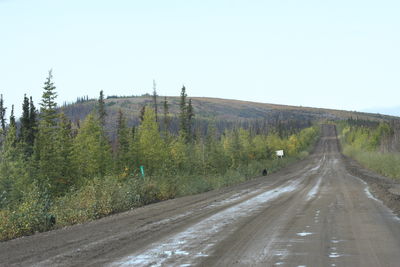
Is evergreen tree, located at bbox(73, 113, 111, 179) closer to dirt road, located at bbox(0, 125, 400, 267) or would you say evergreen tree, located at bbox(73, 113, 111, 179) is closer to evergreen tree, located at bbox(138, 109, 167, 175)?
evergreen tree, located at bbox(138, 109, 167, 175)

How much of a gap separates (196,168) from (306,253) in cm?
2755

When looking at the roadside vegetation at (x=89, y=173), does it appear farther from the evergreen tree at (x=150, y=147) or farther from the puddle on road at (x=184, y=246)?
the puddle on road at (x=184, y=246)

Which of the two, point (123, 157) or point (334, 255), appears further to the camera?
point (123, 157)

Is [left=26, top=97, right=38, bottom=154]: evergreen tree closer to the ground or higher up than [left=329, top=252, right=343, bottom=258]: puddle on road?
higher up

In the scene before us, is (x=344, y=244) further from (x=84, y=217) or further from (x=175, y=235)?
(x=84, y=217)

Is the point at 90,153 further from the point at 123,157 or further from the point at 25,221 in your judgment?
the point at 25,221

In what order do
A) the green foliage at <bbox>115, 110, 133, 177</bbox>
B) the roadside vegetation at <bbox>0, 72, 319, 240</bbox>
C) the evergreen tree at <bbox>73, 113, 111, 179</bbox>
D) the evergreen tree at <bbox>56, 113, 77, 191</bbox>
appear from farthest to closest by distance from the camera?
the green foliage at <bbox>115, 110, 133, 177</bbox> → the evergreen tree at <bbox>73, 113, 111, 179</bbox> → the evergreen tree at <bbox>56, 113, 77, 191</bbox> → the roadside vegetation at <bbox>0, 72, 319, 240</bbox>

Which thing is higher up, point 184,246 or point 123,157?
point 123,157

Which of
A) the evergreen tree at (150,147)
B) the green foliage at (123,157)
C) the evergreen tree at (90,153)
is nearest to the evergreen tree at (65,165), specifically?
the evergreen tree at (90,153)

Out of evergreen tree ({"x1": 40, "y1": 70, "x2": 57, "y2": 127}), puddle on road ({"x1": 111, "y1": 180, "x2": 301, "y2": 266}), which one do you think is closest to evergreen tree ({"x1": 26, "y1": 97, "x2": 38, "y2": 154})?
evergreen tree ({"x1": 40, "y1": 70, "x2": 57, "y2": 127})

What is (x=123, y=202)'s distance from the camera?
52.6 ft

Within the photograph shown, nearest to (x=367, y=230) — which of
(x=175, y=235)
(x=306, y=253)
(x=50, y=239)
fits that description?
(x=306, y=253)

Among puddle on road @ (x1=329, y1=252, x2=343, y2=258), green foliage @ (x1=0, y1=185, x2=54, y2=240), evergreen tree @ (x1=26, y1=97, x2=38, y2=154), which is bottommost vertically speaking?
green foliage @ (x1=0, y1=185, x2=54, y2=240)

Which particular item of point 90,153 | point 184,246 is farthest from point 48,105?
point 184,246
